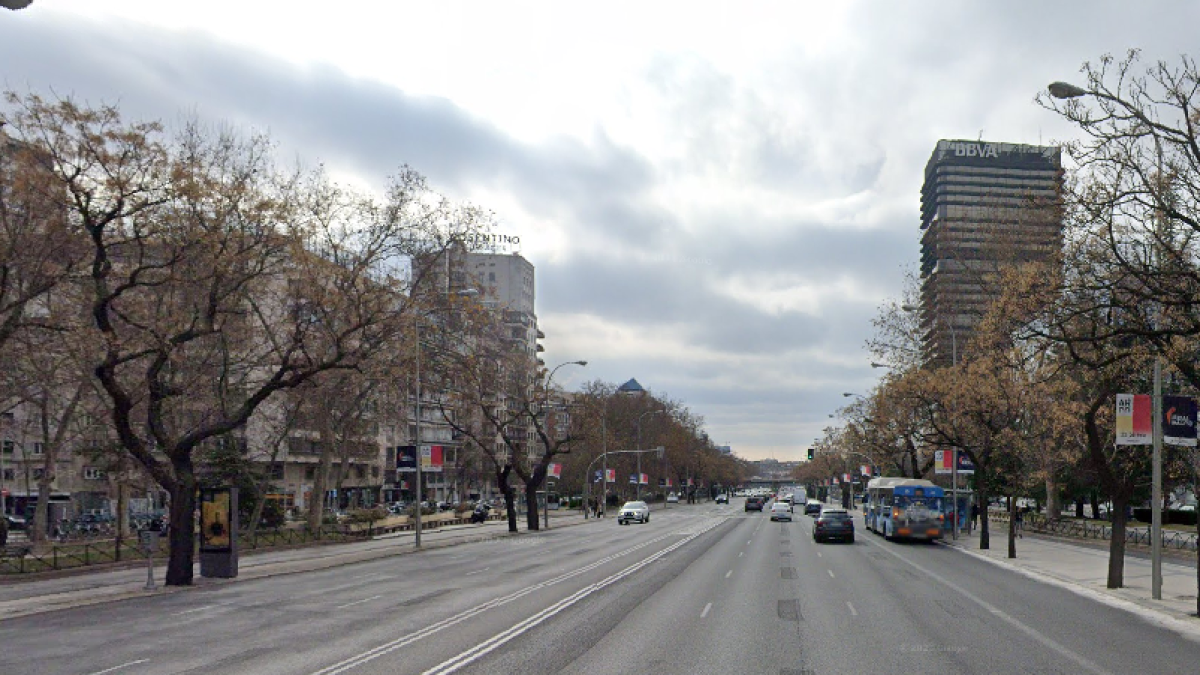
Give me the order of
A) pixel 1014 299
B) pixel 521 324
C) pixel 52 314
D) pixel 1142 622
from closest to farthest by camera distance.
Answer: pixel 1142 622
pixel 1014 299
pixel 52 314
pixel 521 324

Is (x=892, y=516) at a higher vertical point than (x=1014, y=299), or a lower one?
lower

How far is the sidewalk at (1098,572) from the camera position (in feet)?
67.6

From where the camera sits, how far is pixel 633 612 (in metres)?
18.5

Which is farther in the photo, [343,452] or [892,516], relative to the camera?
[343,452]

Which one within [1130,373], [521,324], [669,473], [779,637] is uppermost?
[521,324]

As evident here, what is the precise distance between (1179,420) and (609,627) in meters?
13.7

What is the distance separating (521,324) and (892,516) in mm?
101187

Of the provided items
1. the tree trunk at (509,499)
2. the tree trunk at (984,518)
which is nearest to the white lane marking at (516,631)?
the tree trunk at (984,518)

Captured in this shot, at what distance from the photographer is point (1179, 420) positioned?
2084cm

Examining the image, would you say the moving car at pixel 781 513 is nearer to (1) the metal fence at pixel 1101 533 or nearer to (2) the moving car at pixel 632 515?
(2) the moving car at pixel 632 515

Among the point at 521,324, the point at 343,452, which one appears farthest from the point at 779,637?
the point at 521,324

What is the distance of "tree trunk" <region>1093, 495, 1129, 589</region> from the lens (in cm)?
2356

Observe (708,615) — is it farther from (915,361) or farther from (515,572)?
(915,361)

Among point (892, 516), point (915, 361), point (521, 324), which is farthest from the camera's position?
point (521, 324)
